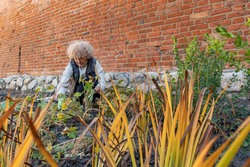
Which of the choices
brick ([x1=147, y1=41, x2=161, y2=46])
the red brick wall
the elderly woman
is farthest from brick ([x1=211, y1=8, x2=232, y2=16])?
the elderly woman

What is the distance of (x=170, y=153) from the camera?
1165 mm

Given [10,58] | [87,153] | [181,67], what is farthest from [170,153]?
[10,58]

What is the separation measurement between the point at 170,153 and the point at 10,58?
9.70 meters

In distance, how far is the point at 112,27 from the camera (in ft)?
18.5

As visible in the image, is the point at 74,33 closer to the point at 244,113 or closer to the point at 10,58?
the point at 10,58

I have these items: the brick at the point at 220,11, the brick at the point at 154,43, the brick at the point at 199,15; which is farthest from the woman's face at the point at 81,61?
the brick at the point at 220,11

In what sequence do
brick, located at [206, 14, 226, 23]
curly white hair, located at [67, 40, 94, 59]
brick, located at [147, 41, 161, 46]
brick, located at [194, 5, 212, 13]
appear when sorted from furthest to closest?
brick, located at [147, 41, 161, 46], brick, located at [194, 5, 212, 13], brick, located at [206, 14, 226, 23], curly white hair, located at [67, 40, 94, 59]

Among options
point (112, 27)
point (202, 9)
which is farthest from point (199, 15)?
point (112, 27)

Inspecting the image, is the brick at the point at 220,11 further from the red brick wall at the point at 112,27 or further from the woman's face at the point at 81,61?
the woman's face at the point at 81,61

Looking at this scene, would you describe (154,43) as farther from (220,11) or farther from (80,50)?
(80,50)

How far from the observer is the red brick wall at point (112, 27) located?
13.0ft

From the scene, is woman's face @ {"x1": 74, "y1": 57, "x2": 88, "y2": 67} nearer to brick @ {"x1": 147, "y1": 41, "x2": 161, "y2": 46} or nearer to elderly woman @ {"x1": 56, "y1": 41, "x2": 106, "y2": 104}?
A: elderly woman @ {"x1": 56, "y1": 41, "x2": 106, "y2": 104}

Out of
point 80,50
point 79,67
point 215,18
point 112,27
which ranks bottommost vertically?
point 79,67

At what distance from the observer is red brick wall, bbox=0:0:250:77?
156 inches
